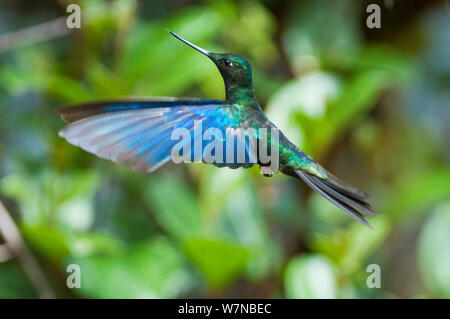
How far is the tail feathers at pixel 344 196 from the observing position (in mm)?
173

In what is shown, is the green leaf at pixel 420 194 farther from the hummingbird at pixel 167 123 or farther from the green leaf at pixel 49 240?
the hummingbird at pixel 167 123

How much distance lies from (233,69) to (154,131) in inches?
1.5

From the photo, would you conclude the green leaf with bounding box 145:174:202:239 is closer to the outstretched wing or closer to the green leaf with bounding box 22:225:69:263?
the green leaf with bounding box 22:225:69:263

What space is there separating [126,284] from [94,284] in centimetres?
5

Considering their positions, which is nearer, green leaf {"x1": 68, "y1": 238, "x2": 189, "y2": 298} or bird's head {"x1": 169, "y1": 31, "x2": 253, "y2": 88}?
bird's head {"x1": 169, "y1": 31, "x2": 253, "y2": 88}

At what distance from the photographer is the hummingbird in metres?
0.18

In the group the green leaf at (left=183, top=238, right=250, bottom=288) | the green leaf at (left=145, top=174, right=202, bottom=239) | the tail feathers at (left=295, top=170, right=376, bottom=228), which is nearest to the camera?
the tail feathers at (left=295, top=170, right=376, bottom=228)

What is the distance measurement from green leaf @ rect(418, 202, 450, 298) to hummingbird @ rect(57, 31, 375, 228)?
2.81 ft

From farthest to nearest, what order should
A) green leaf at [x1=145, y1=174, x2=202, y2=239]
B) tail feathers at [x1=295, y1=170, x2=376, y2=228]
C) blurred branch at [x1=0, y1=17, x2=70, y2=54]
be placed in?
1. green leaf at [x1=145, y1=174, x2=202, y2=239]
2. blurred branch at [x1=0, y1=17, x2=70, y2=54]
3. tail feathers at [x1=295, y1=170, x2=376, y2=228]

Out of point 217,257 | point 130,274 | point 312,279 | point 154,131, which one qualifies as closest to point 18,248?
point 130,274

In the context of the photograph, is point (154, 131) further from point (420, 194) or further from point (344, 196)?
point (420, 194)

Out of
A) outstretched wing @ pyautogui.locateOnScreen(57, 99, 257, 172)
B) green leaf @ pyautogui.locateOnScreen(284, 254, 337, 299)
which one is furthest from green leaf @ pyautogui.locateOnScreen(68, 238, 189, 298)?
outstretched wing @ pyautogui.locateOnScreen(57, 99, 257, 172)

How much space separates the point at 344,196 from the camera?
0.19m
